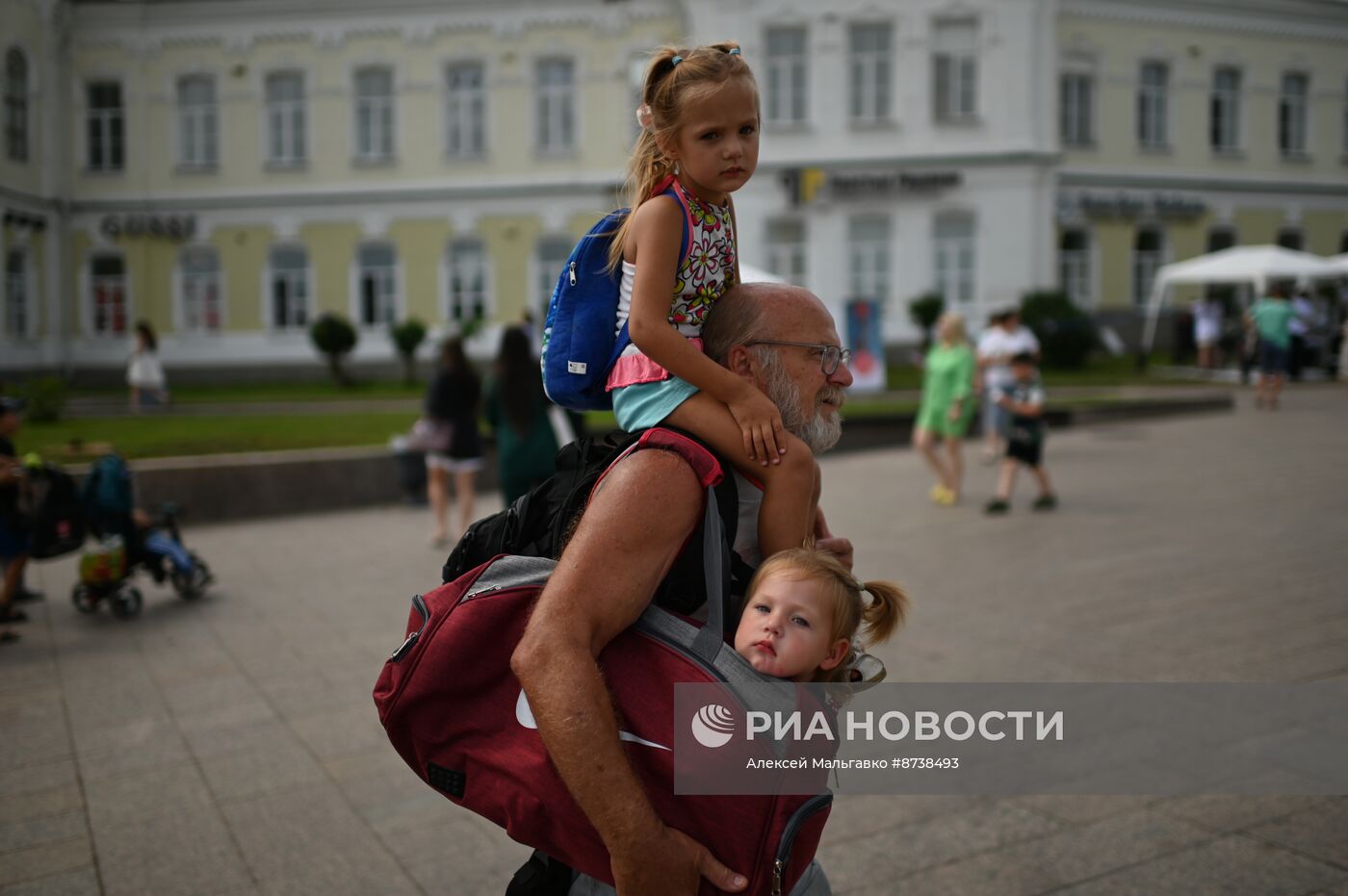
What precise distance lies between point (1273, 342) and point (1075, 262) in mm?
16246

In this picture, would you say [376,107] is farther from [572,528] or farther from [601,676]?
[601,676]

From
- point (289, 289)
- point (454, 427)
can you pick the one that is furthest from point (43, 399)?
point (289, 289)

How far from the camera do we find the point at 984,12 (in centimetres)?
3475

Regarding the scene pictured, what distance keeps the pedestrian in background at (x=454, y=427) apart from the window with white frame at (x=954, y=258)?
25820mm

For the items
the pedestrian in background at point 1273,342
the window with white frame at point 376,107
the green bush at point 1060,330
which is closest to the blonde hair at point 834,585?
the pedestrian in background at point 1273,342

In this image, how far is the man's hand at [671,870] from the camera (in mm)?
1850

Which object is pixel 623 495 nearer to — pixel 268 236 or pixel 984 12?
pixel 984 12

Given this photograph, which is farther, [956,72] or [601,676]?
[956,72]

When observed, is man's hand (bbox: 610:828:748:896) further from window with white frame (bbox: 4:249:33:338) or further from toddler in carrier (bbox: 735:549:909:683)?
window with white frame (bbox: 4:249:33:338)

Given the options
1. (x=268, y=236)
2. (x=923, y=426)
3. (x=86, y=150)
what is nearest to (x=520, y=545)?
(x=923, y=426)

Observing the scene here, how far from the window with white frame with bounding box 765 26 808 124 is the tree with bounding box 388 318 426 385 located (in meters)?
11.9

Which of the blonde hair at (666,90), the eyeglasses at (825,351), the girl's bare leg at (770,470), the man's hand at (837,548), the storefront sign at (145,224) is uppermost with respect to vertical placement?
the storefront sign at (145,224)

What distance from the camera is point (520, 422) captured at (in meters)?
9.41

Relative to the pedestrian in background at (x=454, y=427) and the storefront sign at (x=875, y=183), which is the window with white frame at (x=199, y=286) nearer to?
the storefront sign at (x=875, y=183)
